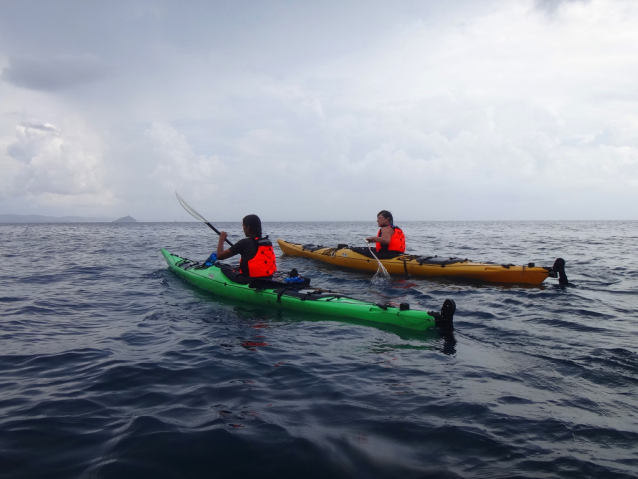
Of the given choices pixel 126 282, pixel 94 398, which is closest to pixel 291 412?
pixel 94 398

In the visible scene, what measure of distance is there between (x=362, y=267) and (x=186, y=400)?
8.86 metres

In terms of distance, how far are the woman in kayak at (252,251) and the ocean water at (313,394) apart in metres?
0.82

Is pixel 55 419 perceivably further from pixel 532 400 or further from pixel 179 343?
pixel 532 400

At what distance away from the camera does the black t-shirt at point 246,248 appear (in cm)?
717

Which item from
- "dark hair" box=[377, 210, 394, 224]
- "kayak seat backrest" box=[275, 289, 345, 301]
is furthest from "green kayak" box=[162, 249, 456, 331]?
"dark hair" box=[377, 210, 394, 224]

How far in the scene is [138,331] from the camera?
6.00m

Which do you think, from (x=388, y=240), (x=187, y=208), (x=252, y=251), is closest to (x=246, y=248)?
(x=252, y=251)

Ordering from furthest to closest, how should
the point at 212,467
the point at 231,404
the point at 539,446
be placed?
the point at 231,404 → the point at 539,446 → the point at 212,467

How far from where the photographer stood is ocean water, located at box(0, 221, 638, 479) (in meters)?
2.71

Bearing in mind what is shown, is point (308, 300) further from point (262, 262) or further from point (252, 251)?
point (252, 251)

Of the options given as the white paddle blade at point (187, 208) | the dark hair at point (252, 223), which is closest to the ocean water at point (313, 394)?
the dark hair at point (252, 223)

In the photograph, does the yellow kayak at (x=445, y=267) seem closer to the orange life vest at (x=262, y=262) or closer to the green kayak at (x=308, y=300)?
the green kayak at (x=308, y=300)

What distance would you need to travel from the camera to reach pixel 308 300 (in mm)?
6754

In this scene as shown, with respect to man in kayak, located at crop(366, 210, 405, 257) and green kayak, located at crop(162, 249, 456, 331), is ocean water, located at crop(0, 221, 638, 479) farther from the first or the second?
man in kayak, located at crop(366, 210, 405, 257)
